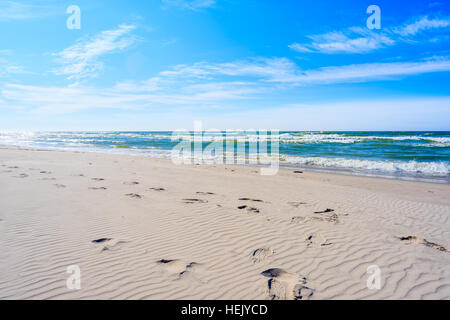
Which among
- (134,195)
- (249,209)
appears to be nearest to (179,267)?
(249,209)

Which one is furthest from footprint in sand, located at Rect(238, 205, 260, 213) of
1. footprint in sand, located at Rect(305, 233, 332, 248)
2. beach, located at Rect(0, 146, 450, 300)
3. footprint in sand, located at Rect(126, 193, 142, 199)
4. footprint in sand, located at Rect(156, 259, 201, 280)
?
footprint in sand, located at Rect(126, 193, 142, 199)

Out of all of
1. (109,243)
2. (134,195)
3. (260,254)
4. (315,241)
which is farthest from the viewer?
(134,195)

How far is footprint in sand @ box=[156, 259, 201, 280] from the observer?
348 centimetres

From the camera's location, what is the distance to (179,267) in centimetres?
364

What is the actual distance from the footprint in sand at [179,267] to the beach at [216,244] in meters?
0.02

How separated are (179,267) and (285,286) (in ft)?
5.02

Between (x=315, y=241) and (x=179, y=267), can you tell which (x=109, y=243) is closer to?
(x=179, y=267)

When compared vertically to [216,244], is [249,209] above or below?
above

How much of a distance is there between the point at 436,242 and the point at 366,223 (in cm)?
126

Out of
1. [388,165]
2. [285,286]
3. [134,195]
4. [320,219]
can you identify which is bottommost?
[285,286]

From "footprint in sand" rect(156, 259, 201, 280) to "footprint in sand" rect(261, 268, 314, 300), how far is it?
102 centimetres

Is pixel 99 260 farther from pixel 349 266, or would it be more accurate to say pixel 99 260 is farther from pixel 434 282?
pixel 434 282

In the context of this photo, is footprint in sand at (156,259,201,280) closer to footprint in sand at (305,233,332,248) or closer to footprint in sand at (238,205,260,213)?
footprint in sand at (305,233,332,248)

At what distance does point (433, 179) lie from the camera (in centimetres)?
1200
